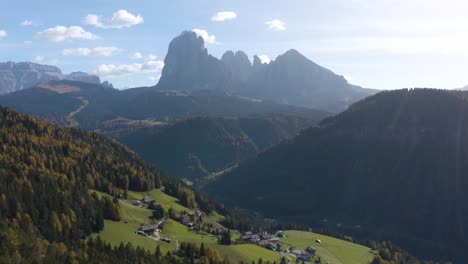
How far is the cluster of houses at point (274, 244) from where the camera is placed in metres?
132

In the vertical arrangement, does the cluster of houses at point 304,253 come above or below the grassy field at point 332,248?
above

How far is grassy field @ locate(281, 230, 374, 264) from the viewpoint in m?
141

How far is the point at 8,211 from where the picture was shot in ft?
312

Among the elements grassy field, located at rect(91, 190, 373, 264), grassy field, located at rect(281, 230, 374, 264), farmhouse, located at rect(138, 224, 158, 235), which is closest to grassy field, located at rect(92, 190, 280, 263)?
grassy field, located at rect(91, 190, 373, 264)

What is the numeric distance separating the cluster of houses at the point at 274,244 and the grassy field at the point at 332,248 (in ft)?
10.5

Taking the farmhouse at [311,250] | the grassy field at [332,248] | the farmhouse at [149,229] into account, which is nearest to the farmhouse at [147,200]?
the farmhouse at [149,229]

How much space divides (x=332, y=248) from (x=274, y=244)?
2573 centimetres

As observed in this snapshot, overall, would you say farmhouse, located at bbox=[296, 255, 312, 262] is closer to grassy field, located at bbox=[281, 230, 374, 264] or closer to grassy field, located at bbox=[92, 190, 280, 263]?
grassy field, located at bbox=[281, 230, 374, 264]

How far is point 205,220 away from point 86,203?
174ft

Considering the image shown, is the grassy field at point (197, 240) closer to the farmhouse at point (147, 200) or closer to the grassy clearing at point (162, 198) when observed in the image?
the grassy clearing at point (162, 198)

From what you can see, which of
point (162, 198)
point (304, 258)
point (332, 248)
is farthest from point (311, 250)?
point (162, 198)

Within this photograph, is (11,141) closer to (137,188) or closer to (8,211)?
(137,188)

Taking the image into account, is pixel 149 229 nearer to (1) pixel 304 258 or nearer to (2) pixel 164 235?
(2) pixel 164 235

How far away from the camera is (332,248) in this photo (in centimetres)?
15012
